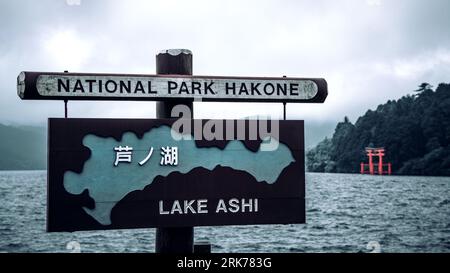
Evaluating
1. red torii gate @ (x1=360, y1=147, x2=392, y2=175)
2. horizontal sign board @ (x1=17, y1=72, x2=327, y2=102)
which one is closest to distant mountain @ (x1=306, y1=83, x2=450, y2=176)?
red torii gate @ (x1=360, y1=147, x2=392, y2=175)

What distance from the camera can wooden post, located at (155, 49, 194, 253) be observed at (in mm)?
10266

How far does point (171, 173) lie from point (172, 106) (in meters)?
1.24

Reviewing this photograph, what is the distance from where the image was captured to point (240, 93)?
33.8 ft

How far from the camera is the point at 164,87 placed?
10.0 meters

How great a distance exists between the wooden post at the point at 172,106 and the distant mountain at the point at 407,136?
139 meters

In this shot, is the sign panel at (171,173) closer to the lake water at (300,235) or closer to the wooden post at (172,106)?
the wooden post at (172,106)

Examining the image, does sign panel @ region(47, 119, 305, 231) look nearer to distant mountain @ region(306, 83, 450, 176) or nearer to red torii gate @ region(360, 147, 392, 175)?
distant mountain @ region(306, 83, 450, 176)

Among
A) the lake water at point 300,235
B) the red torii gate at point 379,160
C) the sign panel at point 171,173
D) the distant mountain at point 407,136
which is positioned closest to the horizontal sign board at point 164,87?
the sign panel at point 171,173

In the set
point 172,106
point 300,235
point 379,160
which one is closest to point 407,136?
point 379,160

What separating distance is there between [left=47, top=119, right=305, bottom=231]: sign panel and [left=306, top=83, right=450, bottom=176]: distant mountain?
138 m

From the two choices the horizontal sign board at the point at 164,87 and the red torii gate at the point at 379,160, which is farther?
the red torii gate at the point at 379,160

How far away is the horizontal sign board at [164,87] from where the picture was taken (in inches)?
380

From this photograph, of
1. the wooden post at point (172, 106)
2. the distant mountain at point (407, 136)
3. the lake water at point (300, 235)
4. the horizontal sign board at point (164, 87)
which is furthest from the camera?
the distant mountain at point (407, 136)
